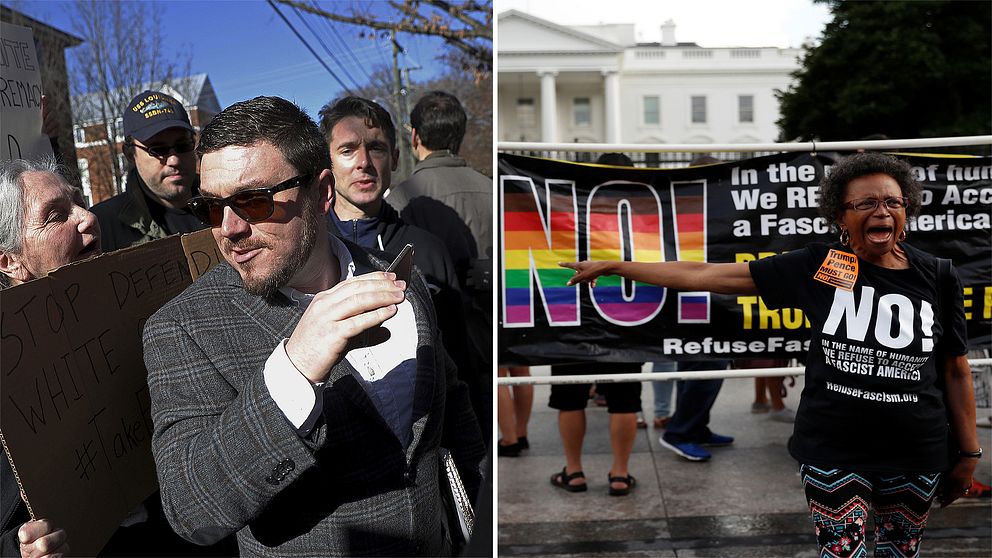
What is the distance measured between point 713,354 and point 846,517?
1456 mm

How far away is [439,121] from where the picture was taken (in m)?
2.07

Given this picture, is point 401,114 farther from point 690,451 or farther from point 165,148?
point 690,451

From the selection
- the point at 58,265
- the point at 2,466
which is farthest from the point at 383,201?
the point at 2,466

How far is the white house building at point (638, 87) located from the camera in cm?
6275

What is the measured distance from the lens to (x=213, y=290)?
1648 mm

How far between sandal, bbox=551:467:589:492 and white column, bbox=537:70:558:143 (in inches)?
2223

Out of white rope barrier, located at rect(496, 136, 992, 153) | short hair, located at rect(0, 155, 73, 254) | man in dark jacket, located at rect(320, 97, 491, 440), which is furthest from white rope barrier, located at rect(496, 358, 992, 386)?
short hair, located at rect(0, 155, 73, 254)

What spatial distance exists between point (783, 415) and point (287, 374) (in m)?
6.00

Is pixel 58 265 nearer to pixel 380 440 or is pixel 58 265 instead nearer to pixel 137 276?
pixel 137 276

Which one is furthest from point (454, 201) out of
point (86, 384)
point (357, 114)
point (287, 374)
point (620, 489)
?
point (620, 489)

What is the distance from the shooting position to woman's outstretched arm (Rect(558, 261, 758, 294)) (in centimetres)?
317

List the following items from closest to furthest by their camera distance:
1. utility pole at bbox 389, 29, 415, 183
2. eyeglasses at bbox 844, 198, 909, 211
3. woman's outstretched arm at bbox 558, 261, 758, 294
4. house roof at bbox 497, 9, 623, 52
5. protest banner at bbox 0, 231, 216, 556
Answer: protest banner at bbox 0, 231, 216, 556, utility pole at bbox 389, 29, 415, 183, eyeglasses at bbox 844, 198, 909, 211, woman's outstretched arm at bbox 558, 261, 758, 294, house roof at bbox 497, 9, 623, 52

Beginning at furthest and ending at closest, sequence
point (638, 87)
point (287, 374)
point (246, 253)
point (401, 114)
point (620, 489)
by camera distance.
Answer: point (638, 87) → point (620, 489) → point (401, 114) → point (246, 253) → point (287, 374)

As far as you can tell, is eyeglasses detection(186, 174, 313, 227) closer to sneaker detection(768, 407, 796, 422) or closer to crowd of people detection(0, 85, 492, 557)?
crowd of people detection(0, 85, 492, 557)
